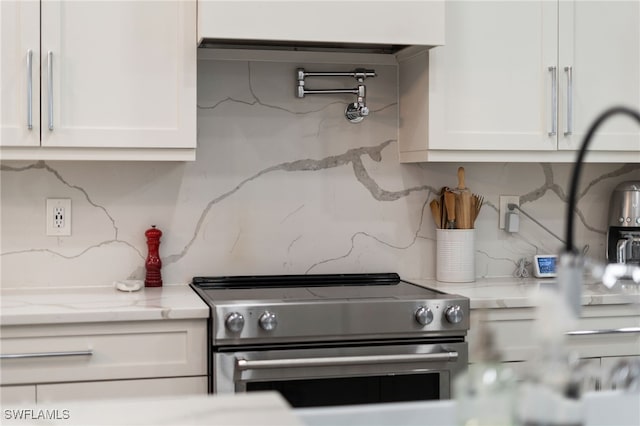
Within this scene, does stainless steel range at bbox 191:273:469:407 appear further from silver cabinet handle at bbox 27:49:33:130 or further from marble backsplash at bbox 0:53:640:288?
silver cabinet handle at bbox 27:49:33:130

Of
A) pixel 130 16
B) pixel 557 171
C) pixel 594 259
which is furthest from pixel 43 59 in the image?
pixel 594 259

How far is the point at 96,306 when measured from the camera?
2516mm

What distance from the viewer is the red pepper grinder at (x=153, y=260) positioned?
2934mm

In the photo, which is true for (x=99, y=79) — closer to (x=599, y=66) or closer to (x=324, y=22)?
(x=324, y=22)

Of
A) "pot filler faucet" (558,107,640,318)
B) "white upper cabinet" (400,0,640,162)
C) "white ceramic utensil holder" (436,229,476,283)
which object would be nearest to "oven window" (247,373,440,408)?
"white ceramic utensil holder" (436,229,476,283)

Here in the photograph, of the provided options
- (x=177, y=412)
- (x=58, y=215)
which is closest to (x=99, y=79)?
(x=58, y=215)

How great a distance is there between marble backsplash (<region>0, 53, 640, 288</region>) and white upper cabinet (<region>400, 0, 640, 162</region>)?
0.78ft

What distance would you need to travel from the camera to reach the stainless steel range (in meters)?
2.46

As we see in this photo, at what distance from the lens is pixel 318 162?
313cm

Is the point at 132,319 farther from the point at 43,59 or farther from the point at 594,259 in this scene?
the point at 594,259

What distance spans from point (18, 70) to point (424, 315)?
1.40m

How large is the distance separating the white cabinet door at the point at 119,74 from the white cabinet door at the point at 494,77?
0.82 m

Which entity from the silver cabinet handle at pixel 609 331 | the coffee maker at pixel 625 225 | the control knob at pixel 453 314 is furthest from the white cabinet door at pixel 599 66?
the control knob at pixel 453 314

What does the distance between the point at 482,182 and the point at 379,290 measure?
0.70 meters
